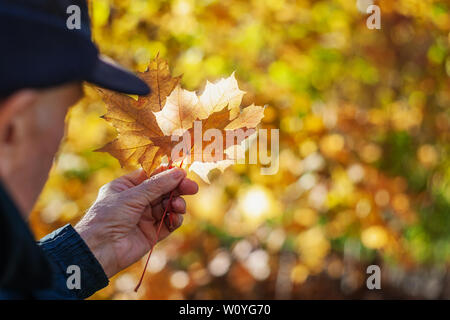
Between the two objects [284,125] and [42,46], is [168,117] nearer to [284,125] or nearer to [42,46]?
[42,46]

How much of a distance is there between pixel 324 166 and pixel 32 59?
2.58m

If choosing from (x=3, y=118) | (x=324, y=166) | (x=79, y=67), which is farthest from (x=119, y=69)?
(x=324, y=166)

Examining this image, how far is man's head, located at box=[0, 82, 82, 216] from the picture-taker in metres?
0.76

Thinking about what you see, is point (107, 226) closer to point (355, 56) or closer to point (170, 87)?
point (170, 87)

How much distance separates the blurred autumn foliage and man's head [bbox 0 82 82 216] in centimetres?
164

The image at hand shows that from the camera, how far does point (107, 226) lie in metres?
1.42

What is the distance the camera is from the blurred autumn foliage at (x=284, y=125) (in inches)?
111

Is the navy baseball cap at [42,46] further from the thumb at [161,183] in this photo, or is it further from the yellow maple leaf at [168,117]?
the thumb at [161,183]

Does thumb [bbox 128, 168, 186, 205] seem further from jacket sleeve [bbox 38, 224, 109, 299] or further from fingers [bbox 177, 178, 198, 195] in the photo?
jacket sleeve [bbox 38, 224, 109, 299]

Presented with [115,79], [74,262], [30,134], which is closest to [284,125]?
[74,262]

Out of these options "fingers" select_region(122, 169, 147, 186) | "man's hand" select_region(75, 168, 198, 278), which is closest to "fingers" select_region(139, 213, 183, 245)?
"man's hand" select_region(75, 168, 198, 278)

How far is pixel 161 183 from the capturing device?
1.32 metres

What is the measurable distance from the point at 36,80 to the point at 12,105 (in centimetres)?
5
